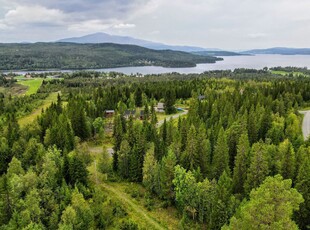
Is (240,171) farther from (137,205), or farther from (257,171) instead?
(137,205)

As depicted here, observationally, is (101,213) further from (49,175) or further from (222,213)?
(222,213)

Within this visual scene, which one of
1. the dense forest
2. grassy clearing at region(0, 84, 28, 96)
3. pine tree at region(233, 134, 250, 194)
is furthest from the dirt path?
grassy clearing at region(0, 84, 28, 96)

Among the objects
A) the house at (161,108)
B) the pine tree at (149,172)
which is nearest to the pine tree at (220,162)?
the pine tree at (149,172)

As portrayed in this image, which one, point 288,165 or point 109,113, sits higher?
point 288,165

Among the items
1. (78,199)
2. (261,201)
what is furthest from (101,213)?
(261,201)

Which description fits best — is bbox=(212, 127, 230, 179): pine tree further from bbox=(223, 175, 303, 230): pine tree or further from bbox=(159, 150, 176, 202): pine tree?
bbox=(223, 175, 303, 230): pine tree

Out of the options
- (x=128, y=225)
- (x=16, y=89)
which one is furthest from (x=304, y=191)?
(x=16, y=89)

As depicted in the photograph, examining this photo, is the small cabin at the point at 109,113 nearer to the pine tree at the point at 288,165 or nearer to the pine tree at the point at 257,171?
the pine tree at the point at 257,171

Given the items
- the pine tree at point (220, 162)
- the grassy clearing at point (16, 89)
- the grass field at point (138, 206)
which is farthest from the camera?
the grassy clearing at point (16, 89)
